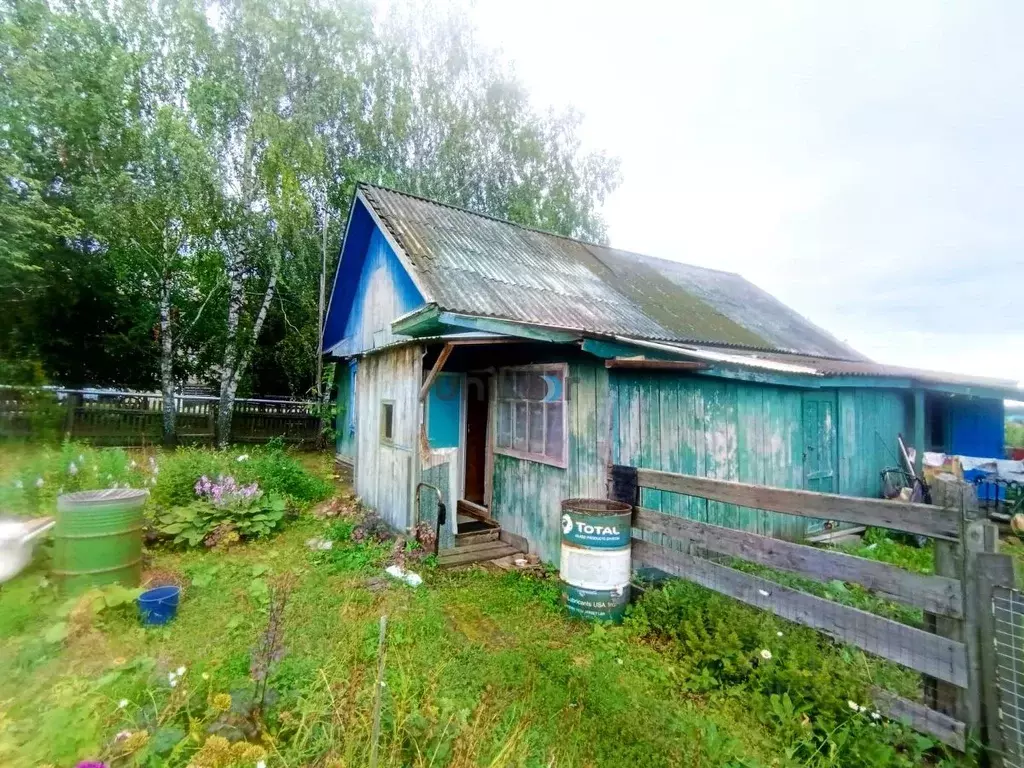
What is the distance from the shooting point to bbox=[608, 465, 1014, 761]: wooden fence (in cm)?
227

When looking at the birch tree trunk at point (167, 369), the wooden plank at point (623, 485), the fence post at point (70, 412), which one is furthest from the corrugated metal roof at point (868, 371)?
the fence post at point (70, 412)

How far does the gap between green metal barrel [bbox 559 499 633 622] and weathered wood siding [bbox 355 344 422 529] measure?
2667mm

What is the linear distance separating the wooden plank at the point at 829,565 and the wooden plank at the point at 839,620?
0.15 m

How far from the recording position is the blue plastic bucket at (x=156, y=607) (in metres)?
3.88

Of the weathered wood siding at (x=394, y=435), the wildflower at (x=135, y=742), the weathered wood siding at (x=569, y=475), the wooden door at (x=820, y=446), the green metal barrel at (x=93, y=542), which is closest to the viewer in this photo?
the wildflower at (x=135, y=742)

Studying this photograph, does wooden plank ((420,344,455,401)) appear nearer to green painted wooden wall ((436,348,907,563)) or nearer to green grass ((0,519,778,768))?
green painted wooden wall ((436,348,907,563))

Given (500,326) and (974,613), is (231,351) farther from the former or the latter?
(974,613)

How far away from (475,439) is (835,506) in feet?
16.6

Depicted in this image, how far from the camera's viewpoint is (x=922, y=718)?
Answer: 95.3 inches

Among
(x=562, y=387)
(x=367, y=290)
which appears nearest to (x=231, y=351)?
(x=367, y=290)

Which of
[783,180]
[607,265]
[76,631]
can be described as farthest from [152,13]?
[783,180]

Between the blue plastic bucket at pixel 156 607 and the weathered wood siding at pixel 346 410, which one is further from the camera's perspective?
the weathered wood siding at pixel 346 410

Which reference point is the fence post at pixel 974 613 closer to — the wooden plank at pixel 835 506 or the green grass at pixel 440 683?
the wooden plank at pixel 835 506

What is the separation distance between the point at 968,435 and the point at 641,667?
39.3ft
